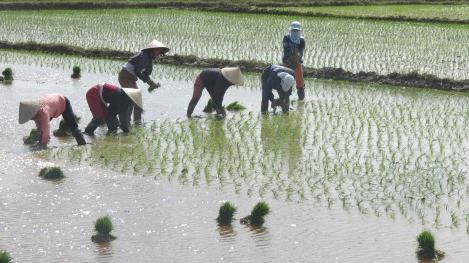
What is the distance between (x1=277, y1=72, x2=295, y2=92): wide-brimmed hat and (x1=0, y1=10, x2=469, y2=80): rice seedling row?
3.80m

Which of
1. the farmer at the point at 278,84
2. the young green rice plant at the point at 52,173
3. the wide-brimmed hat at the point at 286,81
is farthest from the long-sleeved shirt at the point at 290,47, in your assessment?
the young green rice plant at the point at 52,173

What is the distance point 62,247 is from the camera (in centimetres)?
563

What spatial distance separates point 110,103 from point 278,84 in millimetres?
2213

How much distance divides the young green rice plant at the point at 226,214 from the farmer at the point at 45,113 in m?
2.67

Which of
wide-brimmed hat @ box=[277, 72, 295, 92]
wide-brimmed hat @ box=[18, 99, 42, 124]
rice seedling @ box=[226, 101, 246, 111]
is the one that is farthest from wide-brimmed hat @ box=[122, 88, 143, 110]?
rice seedling @ box=[226, 101, 246, 111]

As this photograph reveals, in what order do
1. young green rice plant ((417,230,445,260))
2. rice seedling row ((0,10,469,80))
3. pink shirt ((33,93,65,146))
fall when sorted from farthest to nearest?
rice seedling row ((0,10,469,80)) < pink shirt ((33,93,65,146)) < young green rice plant ((417,230,445,260))

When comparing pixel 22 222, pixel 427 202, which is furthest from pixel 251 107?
pixel 22 222

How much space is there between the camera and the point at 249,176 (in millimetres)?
7691

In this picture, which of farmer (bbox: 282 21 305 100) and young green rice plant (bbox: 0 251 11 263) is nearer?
young green rice plant (bbox: 0 251 11 263)

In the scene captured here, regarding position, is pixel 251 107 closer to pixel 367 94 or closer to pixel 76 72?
pixel 367 94

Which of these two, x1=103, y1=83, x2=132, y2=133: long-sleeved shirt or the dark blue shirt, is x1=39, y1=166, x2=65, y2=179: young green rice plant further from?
the dark blue shirt

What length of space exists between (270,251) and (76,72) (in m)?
8.49

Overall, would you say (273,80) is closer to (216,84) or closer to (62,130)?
(216,84)

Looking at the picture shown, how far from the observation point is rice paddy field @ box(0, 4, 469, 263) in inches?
228
